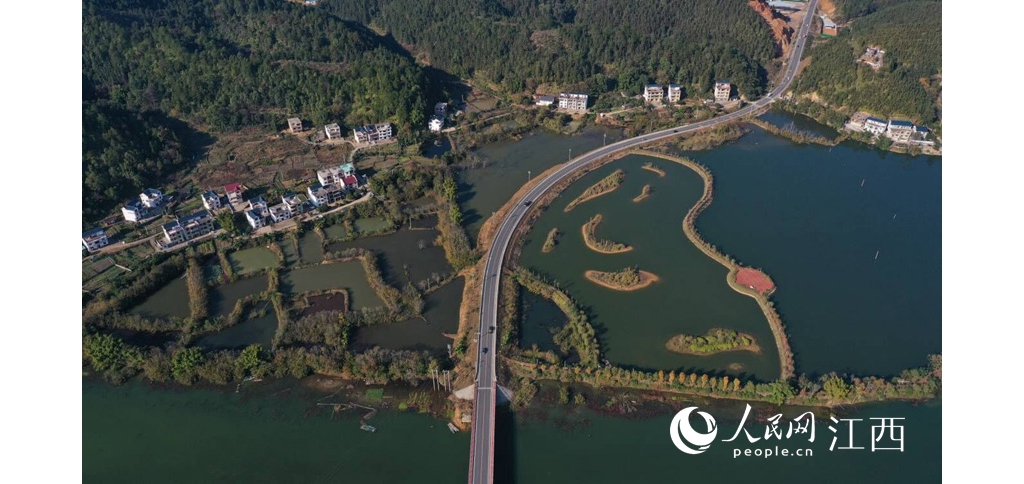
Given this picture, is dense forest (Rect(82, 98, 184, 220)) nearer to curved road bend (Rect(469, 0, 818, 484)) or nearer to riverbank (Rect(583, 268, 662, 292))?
curved road bend (Rect(469, 0, 818, 484))

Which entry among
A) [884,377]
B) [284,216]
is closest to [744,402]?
[884,377]

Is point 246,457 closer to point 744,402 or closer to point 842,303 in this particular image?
point 744,402

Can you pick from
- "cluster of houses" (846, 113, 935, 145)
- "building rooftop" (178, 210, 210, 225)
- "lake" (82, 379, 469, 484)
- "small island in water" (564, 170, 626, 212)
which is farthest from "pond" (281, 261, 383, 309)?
"cluster of houses" (846, 113, 935, 145)

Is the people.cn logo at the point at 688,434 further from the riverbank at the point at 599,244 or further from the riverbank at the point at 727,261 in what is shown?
the riverbank at the point at 599,244

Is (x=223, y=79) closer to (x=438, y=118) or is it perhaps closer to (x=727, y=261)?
(x=438, y=118)

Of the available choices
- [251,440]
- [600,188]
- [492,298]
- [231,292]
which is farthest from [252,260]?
[600,188]

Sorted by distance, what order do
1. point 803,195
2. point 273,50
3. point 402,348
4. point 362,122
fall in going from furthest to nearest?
1. point 273,50
2. point 362,122
3. point 803,195
4. point 402,348

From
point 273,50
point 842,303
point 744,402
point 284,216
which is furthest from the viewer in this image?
point 273,50
